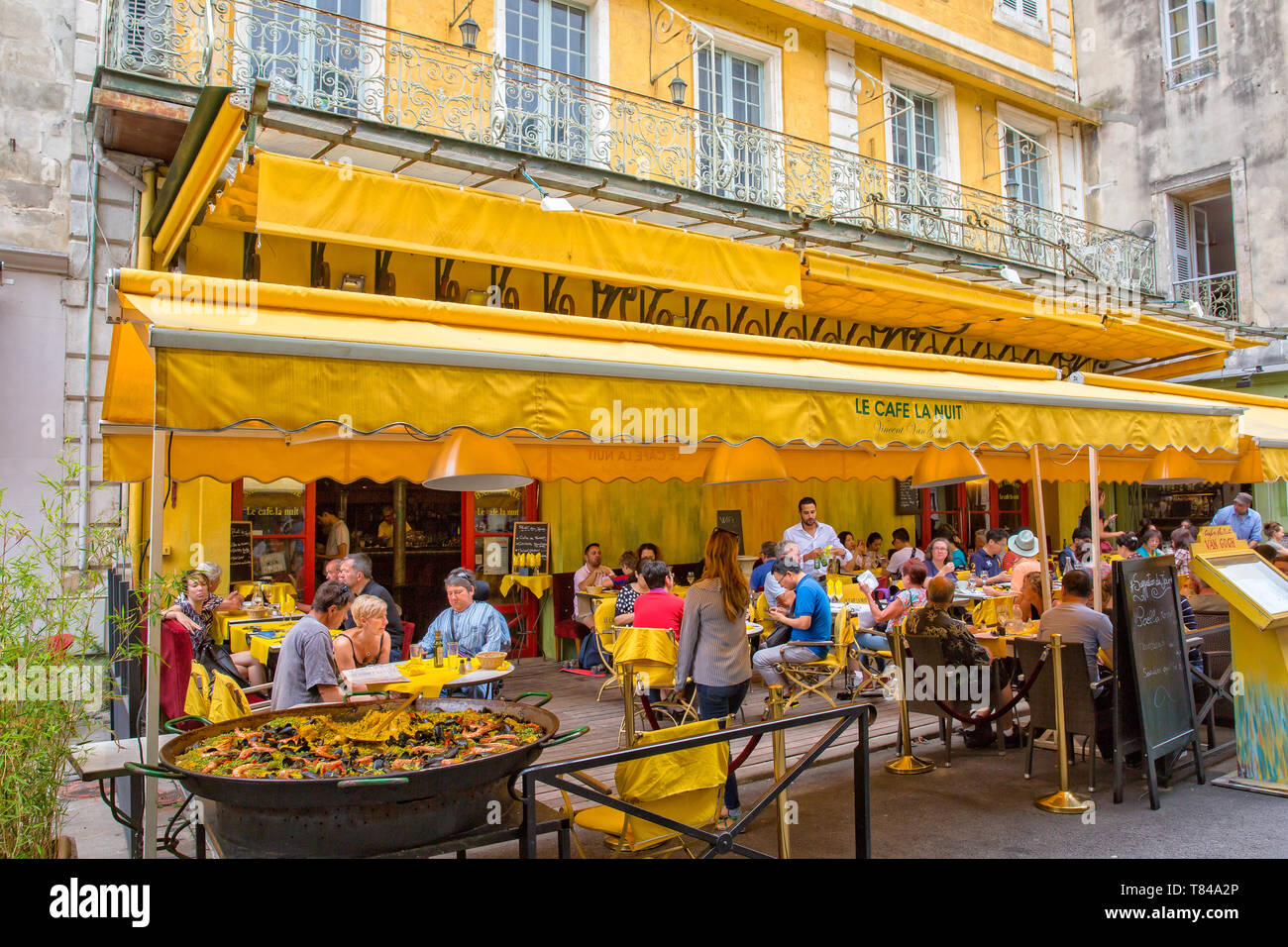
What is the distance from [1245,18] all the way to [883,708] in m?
16.9

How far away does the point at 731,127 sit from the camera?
1311 cm

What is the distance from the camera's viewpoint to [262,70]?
30.2 ft

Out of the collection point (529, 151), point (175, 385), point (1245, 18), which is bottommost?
point (175, 385)

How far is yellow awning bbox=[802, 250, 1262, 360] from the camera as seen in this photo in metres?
12.7

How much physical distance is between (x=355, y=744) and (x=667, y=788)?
1469mm

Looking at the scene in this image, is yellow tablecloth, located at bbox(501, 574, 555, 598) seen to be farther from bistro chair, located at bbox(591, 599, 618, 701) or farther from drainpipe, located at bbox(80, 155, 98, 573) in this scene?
drainpipe, located at bbox(80, 155, 98, 573)

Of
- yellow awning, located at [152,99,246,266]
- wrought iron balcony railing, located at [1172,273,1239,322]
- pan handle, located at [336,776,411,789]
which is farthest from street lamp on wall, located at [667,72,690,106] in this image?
wrought iron balcony railing, located at [1172,273,1239,322]

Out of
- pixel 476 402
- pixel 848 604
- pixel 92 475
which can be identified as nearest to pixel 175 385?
pixel 476 402

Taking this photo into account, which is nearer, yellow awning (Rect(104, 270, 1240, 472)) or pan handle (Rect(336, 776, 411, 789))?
pan handle (Rect(336, 776, 411, 789))

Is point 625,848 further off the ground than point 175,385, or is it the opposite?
point 175,385

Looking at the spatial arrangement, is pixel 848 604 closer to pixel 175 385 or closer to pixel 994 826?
pixel 994 826

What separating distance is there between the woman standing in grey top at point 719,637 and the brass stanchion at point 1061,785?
2.03 meters

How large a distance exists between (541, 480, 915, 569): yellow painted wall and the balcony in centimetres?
418
